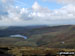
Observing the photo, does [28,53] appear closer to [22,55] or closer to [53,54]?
[22,55]

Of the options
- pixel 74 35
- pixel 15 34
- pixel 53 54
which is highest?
pixel 15 34

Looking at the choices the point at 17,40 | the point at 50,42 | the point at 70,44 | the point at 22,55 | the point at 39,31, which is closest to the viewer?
the point at 22,55

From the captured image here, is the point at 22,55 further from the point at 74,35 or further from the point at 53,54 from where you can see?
the point at 74,35

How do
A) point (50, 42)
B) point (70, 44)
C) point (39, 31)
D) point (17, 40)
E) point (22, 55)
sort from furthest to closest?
1. point (39, 31)
2. point (17, 40)
3. point (50, 42)
4. point (70, 44)
5. point (22, 55)

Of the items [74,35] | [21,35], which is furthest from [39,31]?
[74,35]

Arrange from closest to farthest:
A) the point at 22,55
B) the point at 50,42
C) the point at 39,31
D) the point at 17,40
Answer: the point at 22,55
the point at 50,42
the point at 17,40
the point at 39,31

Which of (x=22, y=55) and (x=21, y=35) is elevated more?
(x=21, y=35)

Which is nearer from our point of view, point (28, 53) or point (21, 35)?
point (28, 53)

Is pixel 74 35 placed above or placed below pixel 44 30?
below

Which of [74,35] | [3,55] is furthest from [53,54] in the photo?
[74,35]
